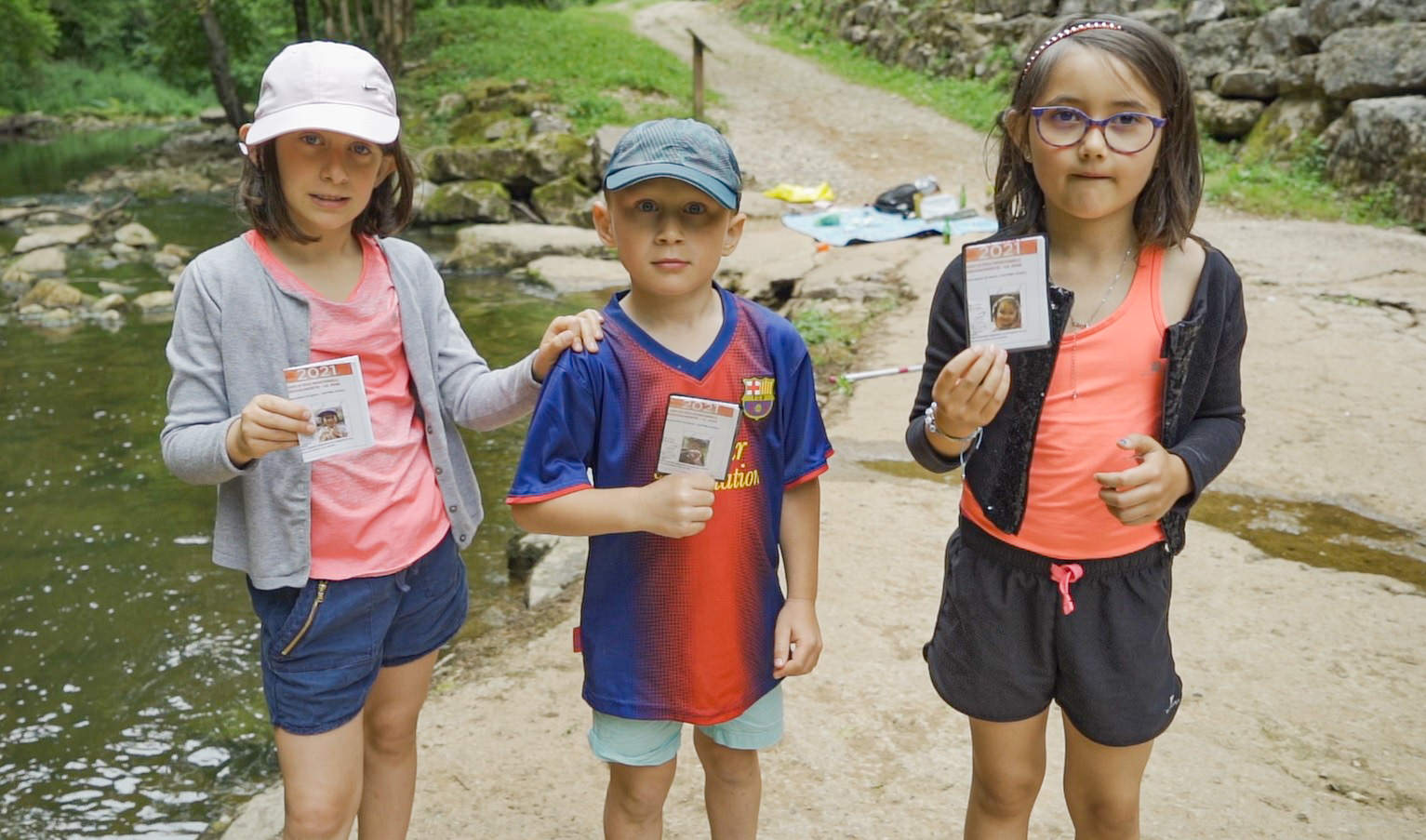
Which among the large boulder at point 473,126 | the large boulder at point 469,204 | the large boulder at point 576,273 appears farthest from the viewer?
the large boulder at point 473,126

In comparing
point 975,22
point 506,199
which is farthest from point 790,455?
point 975,22

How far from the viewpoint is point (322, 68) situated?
199 cm

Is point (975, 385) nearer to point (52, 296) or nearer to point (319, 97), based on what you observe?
point (319, 97)

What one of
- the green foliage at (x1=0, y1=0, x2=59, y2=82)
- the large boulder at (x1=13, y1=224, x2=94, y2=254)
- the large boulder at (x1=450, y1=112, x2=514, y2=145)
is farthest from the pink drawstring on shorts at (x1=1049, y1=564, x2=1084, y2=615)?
the green foliage at (x1=0, y1=0, x2=59, y2=82)

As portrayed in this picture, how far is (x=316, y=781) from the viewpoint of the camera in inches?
79.6

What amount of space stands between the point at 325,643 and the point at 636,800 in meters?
0.62

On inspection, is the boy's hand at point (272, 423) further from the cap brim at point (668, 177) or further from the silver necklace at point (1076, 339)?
the silver necklace at point (1076, 339)

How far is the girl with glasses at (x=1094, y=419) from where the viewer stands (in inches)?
70.7

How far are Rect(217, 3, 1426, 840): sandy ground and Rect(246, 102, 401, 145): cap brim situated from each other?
1571 mm

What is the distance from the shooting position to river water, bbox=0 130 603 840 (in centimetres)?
334

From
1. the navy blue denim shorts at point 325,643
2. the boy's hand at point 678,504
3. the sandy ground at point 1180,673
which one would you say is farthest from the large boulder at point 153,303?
the boy's hand at point 678,504

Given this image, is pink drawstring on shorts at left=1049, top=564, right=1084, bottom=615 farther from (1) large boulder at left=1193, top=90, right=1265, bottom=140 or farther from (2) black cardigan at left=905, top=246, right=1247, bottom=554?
(1) large boulder at left=1193, top=90, right=1265, bottom=140

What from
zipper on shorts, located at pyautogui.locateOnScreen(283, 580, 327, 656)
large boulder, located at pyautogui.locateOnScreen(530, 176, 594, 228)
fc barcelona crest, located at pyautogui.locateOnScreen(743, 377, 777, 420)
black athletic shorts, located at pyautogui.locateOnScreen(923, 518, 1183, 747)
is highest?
fc barcelona crest, located at pyautogui.locateOnScreen(743, 377, 777, 420)

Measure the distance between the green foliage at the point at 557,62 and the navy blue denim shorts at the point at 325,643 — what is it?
47.2ft
